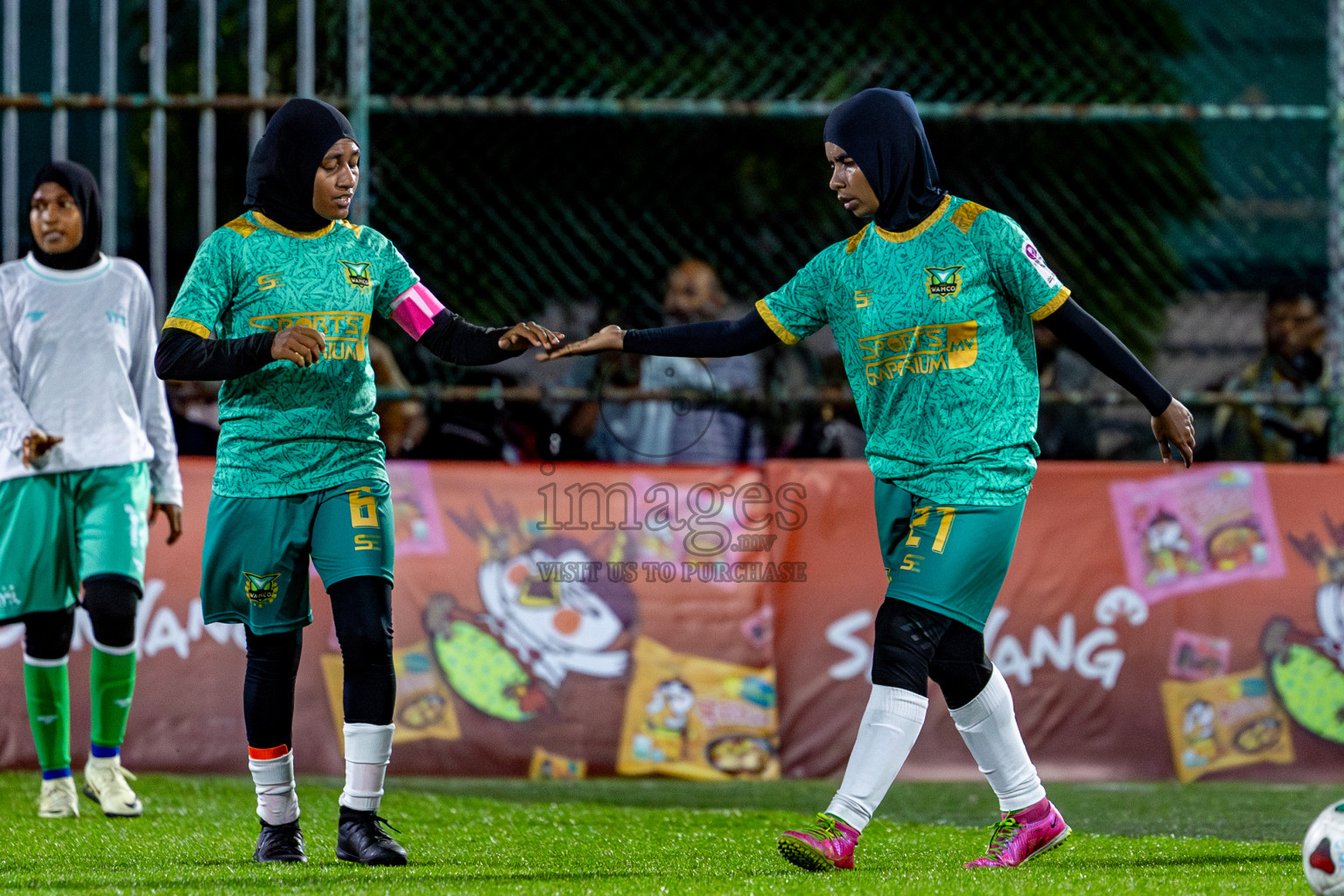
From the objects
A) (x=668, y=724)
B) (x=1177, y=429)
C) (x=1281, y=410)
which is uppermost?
(x=1177, y=429)

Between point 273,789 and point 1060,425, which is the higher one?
point 1060,425

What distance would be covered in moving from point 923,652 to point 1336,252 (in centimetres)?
399

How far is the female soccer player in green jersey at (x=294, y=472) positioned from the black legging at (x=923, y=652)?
50.1 inches

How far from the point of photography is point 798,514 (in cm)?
724

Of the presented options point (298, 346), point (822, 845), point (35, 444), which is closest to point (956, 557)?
point (822, 845)

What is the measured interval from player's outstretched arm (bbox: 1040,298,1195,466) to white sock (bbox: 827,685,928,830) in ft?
3.11

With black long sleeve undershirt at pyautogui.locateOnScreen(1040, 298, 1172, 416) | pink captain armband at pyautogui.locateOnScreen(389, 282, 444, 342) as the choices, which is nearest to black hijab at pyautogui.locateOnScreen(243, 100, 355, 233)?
pink captain armband at pyautogui.locateOnScreen(389, 282, 444, 342)

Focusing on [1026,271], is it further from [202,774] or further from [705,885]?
[202,774]

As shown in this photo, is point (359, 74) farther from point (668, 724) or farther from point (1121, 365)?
point (1121, 365)

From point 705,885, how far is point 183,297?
1992mm

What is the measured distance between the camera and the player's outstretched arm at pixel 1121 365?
439 cm

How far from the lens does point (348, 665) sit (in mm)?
4512

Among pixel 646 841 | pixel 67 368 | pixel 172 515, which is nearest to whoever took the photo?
pixel 646 841

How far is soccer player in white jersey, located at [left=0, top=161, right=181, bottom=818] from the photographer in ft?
19.2
